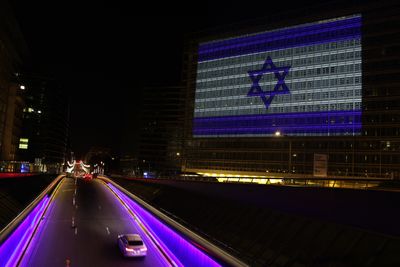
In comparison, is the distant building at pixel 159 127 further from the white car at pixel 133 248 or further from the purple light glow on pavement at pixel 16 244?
the white car at pixel 133 248

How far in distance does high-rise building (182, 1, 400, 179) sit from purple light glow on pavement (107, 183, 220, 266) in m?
63.5

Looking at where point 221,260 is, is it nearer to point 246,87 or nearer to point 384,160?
point 384,160

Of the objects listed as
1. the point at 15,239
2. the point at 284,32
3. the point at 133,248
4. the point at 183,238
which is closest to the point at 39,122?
the point at 284,32

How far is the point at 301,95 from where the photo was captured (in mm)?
102688

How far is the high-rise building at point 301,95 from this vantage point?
301 feet

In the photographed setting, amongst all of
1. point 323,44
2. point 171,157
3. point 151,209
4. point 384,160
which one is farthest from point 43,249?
point 171,157

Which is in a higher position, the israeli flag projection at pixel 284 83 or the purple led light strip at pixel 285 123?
the israeli flag projection at pixel 284 83

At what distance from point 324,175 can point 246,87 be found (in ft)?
268

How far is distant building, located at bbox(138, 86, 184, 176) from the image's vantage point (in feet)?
575

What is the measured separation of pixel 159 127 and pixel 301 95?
88.3 m

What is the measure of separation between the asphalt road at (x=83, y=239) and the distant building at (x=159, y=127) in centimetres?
12730

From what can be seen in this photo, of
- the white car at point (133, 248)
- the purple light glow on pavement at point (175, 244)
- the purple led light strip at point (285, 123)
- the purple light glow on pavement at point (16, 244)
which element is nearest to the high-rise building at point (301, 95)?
the purple led light strip at point (285, 123)

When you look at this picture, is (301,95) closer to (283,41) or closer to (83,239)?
(283,41)

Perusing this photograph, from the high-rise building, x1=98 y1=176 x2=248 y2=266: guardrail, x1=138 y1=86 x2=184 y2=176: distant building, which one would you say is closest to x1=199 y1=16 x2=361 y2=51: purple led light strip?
the high-rise building
